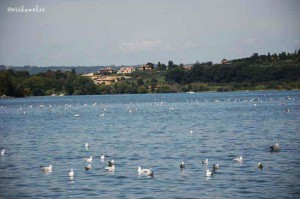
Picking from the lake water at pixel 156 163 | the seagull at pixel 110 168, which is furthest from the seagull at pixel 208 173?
the seagull at pixel 110 168

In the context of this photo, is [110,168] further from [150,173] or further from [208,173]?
[208,173]

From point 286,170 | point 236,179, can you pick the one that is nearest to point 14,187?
point 236,179

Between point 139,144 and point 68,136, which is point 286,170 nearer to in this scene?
point 139,144

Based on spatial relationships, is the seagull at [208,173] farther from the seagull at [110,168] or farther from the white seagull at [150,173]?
the seagull at [110,168]

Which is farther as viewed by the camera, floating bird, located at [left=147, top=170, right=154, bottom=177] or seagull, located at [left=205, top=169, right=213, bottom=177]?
floating bird, located at [left=147, top=170, right=154, bottom=177]

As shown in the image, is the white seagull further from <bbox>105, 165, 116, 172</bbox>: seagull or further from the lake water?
<bbox>105, 165, 116, 172</bbox>: seagull

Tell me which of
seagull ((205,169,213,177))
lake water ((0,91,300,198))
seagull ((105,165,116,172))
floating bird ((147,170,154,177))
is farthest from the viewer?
seagull ((105,165,116,172))

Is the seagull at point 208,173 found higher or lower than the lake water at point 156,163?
higher

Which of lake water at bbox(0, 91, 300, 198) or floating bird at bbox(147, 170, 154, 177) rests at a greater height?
floating bird at bbox(147, 170, 154, 177)

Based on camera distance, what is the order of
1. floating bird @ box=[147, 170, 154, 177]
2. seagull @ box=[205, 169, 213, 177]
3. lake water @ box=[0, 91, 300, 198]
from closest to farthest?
1. lake water @ box=[0, 91, 300, 198]
2. seagull @ box=[205, 169, 213, 177]
3. floating bird @ box=[147, 170, 154, 177]

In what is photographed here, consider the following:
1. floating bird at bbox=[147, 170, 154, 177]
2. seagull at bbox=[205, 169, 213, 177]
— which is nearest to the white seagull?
floating bird at bbox=[147, 170, 154, 177]

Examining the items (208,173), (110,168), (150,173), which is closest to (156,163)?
(110,168)

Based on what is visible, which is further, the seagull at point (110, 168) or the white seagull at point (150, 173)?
the seagull at point (110, 168)

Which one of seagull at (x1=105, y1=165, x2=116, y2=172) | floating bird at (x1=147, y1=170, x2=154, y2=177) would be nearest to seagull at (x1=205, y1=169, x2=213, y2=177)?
floating bird at (x1=147, y1=170, x2=154, y2=177)
